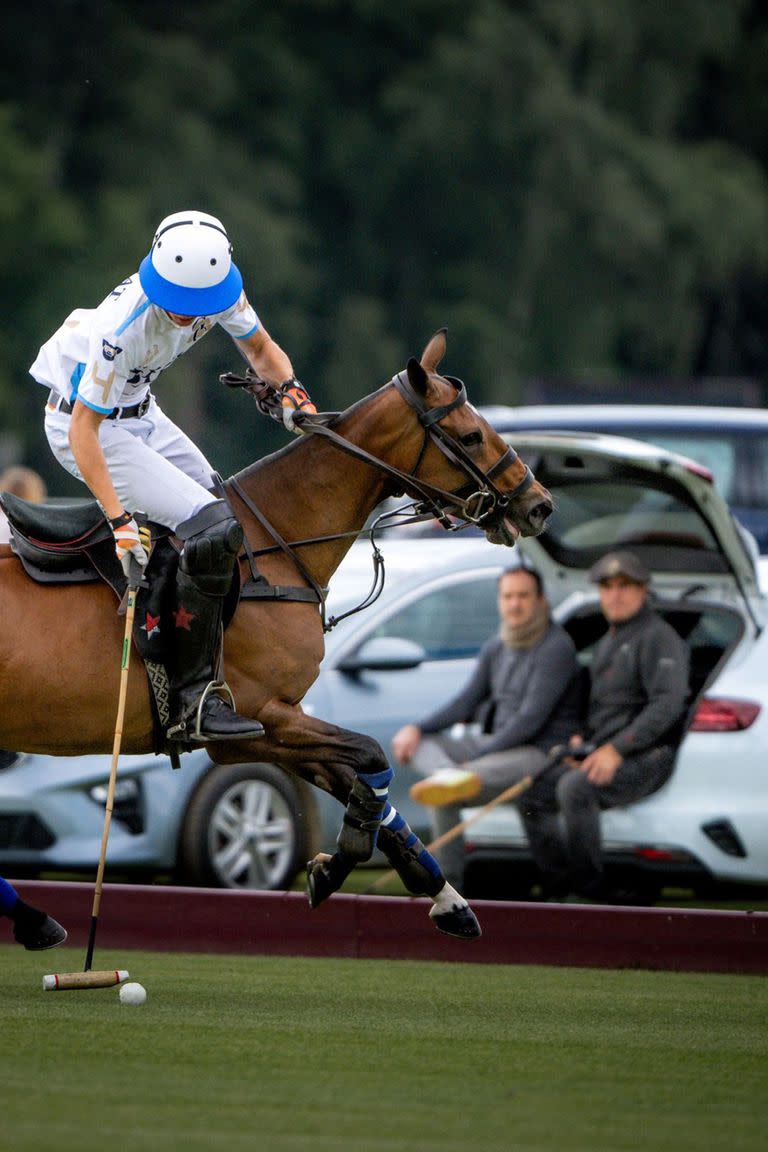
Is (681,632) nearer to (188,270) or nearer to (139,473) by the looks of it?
(139,473)

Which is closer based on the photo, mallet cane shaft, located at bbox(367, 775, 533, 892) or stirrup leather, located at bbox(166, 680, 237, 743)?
stirrup leather, located at bbox(166, 680, 237, 743)

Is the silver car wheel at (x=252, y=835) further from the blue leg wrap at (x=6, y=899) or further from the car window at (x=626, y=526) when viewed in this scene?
the blue leg wrap at (x=6, y=899)

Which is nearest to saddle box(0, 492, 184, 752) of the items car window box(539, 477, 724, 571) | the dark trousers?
the dark trousers

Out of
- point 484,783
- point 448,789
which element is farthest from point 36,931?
point 484,783

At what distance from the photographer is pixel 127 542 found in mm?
7375

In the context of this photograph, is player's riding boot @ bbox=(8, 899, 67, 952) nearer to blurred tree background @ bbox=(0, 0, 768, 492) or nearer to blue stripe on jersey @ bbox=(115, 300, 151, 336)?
blue stripe on jersey @ bbox=(115, 300, 151, 336)

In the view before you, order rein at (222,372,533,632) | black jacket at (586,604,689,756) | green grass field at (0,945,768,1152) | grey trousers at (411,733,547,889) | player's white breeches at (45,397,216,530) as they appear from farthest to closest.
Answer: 1. grey trousers at (411,733,547,889)
2. black jacket at (586,604,689,756)
3. rein at (222,372,533,632)
4. player's white breeches at (45,397,216,530)
5. green grass field at (0,945,768,1152)

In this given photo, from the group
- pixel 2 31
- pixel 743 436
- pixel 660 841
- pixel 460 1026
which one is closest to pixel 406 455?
pixel 460 1026

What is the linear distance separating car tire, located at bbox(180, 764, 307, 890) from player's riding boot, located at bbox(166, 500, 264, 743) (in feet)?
9.99

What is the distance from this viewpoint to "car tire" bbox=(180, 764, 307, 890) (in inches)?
419

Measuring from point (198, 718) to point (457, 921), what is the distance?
1.24 meters

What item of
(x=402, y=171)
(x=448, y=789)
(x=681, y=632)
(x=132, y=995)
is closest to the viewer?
(x=132, y=995)

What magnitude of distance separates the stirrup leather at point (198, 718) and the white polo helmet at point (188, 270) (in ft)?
4.16

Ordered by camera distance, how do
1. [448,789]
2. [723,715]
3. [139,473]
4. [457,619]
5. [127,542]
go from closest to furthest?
1. [127,542]
2. [139,473]
3. [723,715]
4. [448,789]
5. [457,619]
